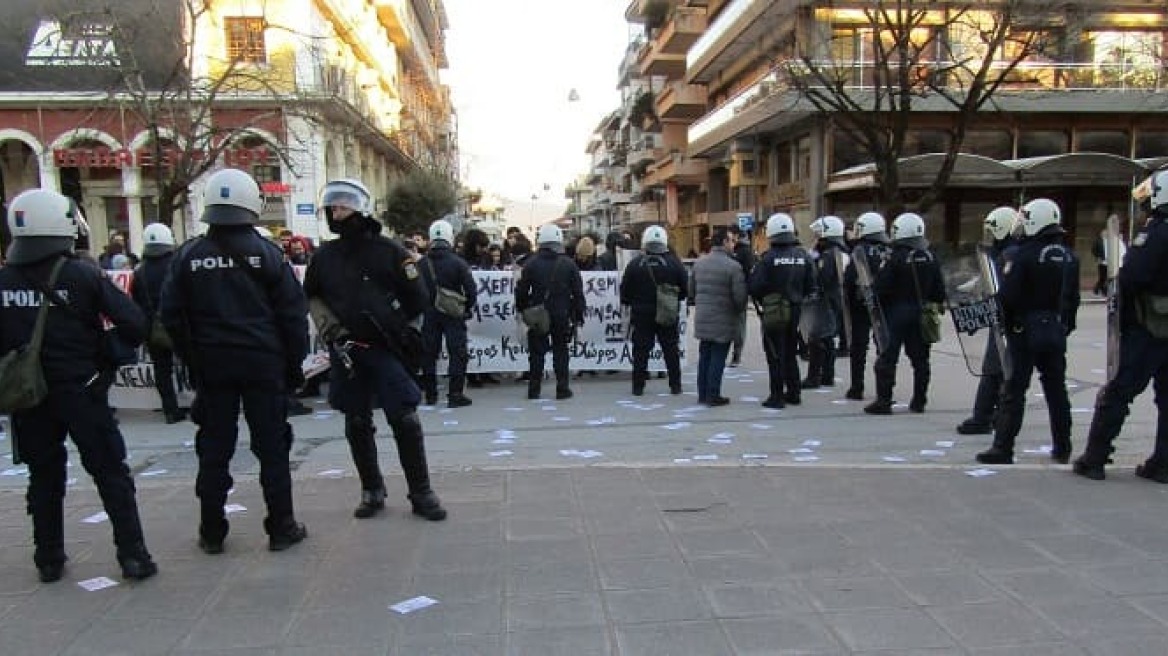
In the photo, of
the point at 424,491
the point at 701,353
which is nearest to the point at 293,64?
the point at 701,353

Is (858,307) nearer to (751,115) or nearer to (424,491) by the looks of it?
(424,491)

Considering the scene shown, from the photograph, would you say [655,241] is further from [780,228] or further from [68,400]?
[68,400]

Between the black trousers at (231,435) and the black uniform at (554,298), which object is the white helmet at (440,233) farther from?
the black trousers at (231,435)

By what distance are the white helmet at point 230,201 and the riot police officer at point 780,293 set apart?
5353 millimetres

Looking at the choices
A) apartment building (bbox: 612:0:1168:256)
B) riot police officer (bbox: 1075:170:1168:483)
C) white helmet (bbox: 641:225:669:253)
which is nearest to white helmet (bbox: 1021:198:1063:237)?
riot police officer (bbox: 1075:170:1168:483)

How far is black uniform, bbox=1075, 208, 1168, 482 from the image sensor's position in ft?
16.7

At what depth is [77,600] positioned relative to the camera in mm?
3893

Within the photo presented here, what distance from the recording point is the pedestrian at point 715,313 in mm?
8609

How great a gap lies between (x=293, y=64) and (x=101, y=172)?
7957 millimetres

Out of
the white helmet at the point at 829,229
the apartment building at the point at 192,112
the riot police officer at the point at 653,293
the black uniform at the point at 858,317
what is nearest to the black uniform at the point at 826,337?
the white helmet at the point at 829,229

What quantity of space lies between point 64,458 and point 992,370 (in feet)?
21.4

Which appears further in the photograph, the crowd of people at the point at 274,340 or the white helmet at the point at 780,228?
the white helmet at the point at 780,228

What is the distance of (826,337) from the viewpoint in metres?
9.69

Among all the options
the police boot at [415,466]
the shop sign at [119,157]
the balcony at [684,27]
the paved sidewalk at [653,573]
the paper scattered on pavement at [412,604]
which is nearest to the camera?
the paved sidewalk at [653,573]
